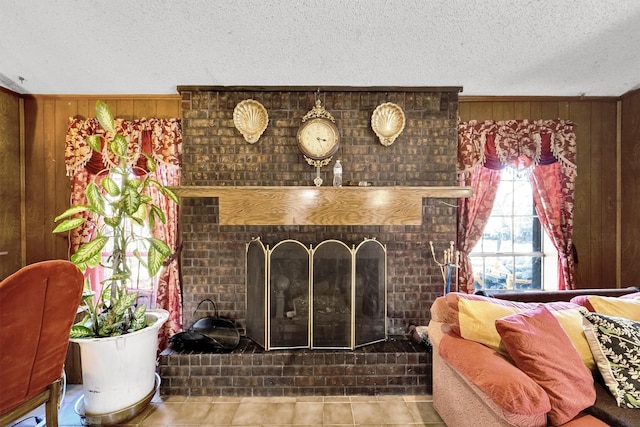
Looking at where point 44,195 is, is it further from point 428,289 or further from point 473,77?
point 473,77

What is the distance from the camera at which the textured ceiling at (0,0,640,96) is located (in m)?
1.51

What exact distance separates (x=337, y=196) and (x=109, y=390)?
6.44ft

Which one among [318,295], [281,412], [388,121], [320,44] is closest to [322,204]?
[318,295]

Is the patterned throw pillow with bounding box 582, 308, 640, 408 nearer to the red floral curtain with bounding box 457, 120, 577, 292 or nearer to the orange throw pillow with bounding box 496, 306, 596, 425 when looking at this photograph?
the orange throw pillow with bounding box 496, 306, 596, 425

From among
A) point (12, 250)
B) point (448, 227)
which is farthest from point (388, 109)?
point (12, 250)

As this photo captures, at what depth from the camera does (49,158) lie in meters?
2.59

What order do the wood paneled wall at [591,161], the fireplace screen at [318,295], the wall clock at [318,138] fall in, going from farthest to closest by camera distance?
1. the wood paneled wall at [591,161]
2. the wall clock at [318,138]
3. the fireplace screen at [318,295]

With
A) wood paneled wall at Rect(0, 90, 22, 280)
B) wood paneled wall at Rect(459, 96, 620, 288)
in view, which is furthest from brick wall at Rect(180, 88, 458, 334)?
wood paneled wall at Rect(0, 90, 22, 280)

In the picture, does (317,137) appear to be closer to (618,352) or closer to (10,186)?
(618,352)

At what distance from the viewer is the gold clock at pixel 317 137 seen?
95.0 inches

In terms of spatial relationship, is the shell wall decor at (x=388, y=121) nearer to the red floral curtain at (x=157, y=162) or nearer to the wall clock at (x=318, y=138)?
the wall clock at (x=318, y=138)

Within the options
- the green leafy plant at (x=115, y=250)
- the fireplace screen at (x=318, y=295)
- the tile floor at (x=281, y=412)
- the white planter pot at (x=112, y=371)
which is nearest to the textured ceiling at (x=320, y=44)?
the green leafy plant at (x=115, y=250)

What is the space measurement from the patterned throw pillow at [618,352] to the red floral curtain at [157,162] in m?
2.81

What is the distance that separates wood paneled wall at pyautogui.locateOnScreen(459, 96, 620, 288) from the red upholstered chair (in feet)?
10.2
